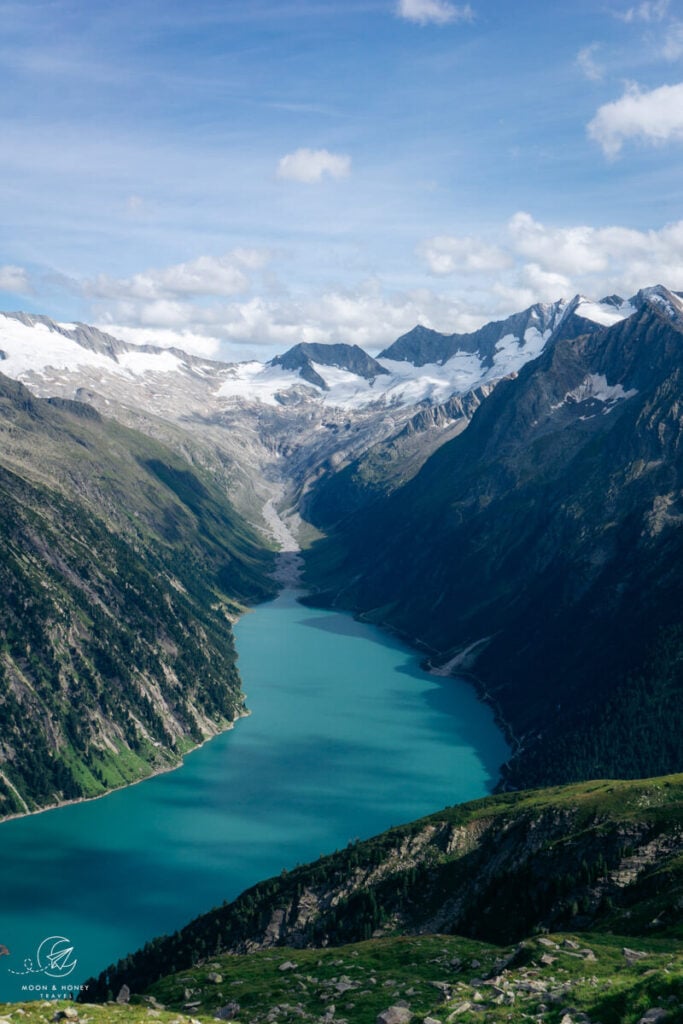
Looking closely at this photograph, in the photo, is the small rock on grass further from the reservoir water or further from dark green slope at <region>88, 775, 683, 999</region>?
the reservoir water

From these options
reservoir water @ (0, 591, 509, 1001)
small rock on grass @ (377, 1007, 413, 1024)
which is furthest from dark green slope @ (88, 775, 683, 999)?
small rock on grass @ (377, 1007, 413, 1024)

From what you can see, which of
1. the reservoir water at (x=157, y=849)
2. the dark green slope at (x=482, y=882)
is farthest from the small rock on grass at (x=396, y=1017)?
the reservoir water at (x=157, y=849)

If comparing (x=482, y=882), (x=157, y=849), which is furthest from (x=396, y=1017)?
(x=157, y=849)

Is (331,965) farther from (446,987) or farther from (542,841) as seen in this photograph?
(542,841)

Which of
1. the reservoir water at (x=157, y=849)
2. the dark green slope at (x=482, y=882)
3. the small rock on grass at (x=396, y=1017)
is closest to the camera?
the small rock on grass at (x=396, y=1017)

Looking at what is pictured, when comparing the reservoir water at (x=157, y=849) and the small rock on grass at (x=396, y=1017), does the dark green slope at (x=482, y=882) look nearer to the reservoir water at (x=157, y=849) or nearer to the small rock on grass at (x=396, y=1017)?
the reservoir water at (x=157, y=849)

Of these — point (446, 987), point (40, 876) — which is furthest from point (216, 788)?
point (446, 987)

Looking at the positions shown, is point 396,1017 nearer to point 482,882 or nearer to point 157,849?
point 482,882

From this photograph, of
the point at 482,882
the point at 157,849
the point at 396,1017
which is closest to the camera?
the point at 396,1017
